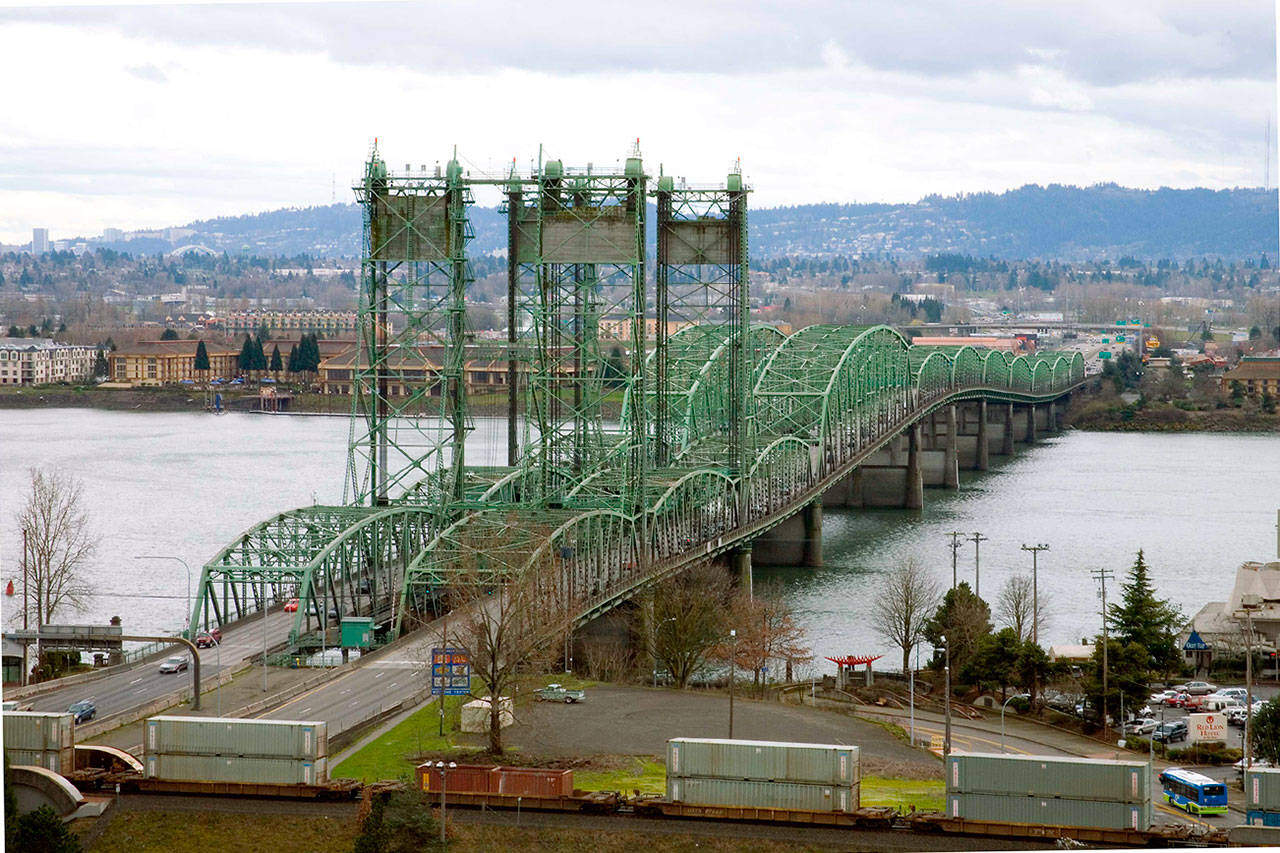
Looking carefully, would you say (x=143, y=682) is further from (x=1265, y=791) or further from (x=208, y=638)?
(x=1265, y=791)

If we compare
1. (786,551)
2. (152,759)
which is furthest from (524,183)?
(152,759)

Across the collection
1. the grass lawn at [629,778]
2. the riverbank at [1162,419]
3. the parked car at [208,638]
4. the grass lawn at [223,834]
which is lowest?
the grass lawn at [223,834]

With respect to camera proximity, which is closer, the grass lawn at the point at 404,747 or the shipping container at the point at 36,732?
the shipping container at the point at 36,732

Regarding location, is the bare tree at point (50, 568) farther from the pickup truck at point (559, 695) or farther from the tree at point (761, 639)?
the tree at point (761, 639)

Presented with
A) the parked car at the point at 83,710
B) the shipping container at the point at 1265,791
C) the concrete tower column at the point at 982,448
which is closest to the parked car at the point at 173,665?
the parked car at the point at 83,710

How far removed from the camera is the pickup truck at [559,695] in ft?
158

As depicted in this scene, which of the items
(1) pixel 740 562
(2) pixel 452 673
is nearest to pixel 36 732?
(2) pixel 452 673

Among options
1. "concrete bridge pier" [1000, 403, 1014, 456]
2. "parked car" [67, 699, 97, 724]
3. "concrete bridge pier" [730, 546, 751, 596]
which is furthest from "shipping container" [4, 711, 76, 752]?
"concrete bridge pier" [1000, 403, 1014, 456]

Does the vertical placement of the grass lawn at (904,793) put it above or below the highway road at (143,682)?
below

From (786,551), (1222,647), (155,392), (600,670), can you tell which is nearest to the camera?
(600,670)

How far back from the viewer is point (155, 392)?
628 feet

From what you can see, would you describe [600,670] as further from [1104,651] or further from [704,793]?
[704,793]

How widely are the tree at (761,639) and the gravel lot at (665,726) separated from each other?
16.4 ft

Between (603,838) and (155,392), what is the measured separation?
536ft
